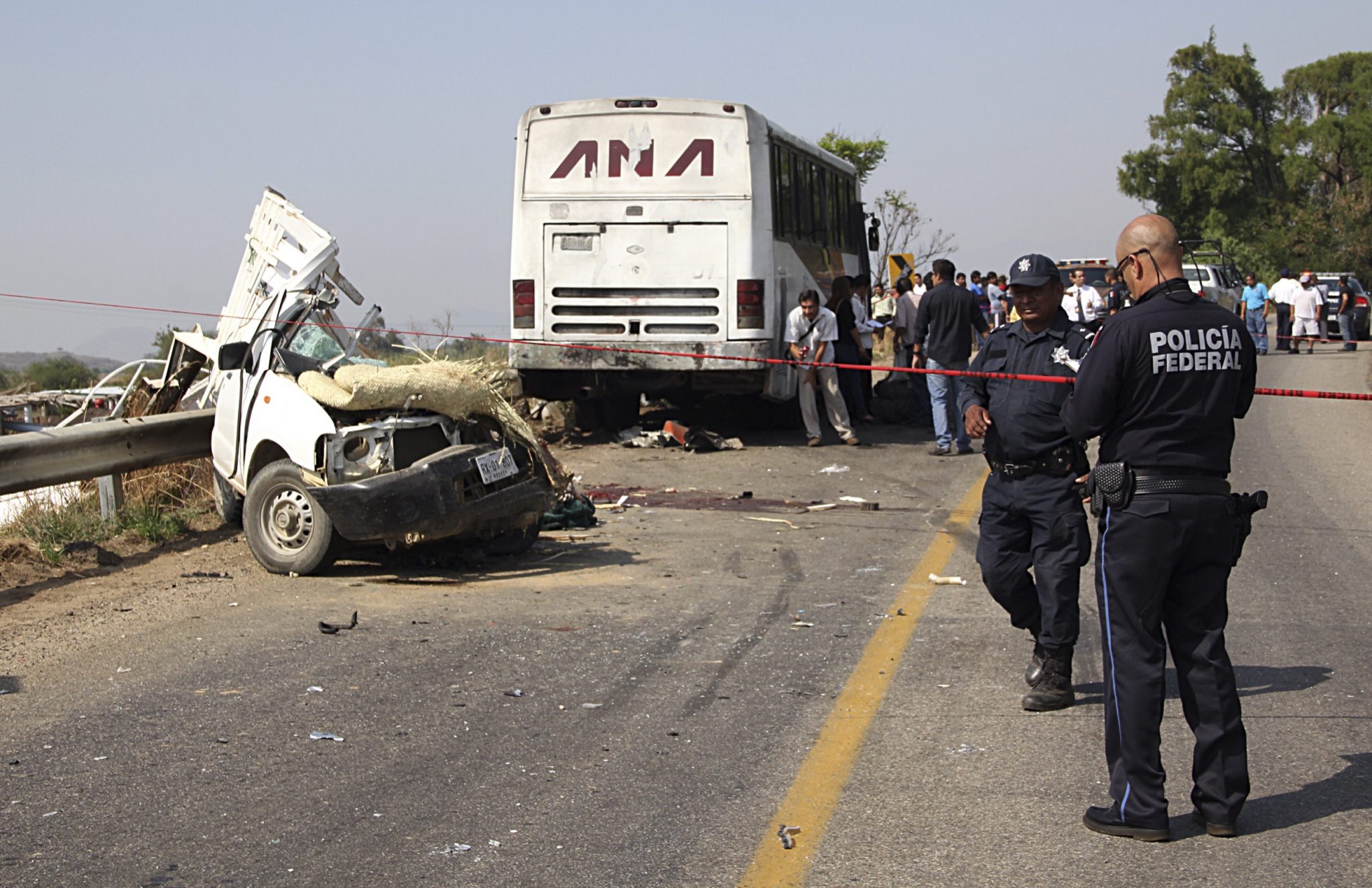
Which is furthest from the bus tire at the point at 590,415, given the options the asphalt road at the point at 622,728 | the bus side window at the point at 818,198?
the asphalt road at the point at 622,728

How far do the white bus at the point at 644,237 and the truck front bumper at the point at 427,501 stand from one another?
20.0 feet

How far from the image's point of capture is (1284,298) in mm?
30859

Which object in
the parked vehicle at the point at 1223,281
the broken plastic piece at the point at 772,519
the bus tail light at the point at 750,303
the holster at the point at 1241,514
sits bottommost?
the broken plastic piece at the point at 772,519

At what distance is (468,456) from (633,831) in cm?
426

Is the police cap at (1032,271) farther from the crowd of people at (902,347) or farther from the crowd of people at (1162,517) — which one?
the crowd of people at (902,347)

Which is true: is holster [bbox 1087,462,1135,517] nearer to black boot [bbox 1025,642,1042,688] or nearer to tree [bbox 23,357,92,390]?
black boot [bbox 1025,642,1042,688]

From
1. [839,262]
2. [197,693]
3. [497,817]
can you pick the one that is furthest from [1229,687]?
[839,262]

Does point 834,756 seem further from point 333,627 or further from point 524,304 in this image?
point 524,304

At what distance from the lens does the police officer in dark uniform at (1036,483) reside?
570cm

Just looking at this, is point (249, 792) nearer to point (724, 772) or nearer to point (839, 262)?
point (724, 772)

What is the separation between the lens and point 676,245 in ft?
47.9

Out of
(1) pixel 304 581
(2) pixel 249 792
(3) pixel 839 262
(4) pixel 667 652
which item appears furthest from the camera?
(3) pixel 839 262

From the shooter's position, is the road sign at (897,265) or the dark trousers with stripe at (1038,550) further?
the road sign at (897,265)

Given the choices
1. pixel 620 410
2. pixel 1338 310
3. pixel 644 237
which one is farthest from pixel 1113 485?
pixel 1338 310
